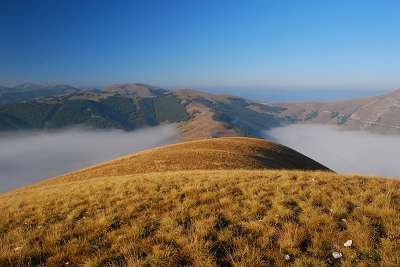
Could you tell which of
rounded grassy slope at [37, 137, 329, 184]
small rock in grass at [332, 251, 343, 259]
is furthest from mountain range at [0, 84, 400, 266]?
rounded grassy slope at [37, 137, 329, 184]

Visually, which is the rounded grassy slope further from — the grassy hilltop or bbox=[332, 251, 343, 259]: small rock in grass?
bbox=[332, 251, 343, 259]: small rock in grass

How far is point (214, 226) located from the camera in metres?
11.3

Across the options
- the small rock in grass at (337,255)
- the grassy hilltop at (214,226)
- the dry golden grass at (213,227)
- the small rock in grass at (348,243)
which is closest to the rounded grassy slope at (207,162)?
the grassy hilltop at (214,226)

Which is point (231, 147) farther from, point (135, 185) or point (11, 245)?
point (11, 245)

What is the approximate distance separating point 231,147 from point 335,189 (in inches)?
1468

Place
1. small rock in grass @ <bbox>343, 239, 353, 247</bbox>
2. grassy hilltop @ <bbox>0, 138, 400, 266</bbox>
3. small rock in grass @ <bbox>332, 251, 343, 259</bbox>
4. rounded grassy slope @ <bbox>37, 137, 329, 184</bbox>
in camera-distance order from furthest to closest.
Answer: rounded grassy slope @ <bbox>37, 137, 329, 184</bbox>
small rock in grass @ <bbox>343, 239, 353, 247</bbox>
grassy hilltop @ <bbox>0, 138, 400, 266</bbox>
small rock in grass @ <bbox>332, 251, 343, 259</bbox>

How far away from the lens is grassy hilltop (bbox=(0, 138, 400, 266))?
30.0ft

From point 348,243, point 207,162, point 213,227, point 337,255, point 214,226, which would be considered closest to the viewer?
point 337,255

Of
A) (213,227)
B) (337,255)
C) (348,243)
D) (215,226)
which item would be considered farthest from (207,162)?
(337,255)

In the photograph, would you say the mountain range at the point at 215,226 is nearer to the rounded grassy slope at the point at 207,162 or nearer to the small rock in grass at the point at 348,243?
the small rock in grass at the point at 348,243

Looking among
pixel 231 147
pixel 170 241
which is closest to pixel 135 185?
pixel 170 241

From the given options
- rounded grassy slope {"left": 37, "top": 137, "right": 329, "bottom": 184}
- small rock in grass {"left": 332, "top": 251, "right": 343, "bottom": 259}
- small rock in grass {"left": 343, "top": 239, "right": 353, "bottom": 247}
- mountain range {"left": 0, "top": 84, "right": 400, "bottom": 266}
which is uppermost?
small rock in grass {"left": 343, "top": 239, "right": 353, "bottom": 247}

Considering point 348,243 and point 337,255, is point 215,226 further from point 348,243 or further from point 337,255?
point 348,243

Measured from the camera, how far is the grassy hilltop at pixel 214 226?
9133 millimetres
